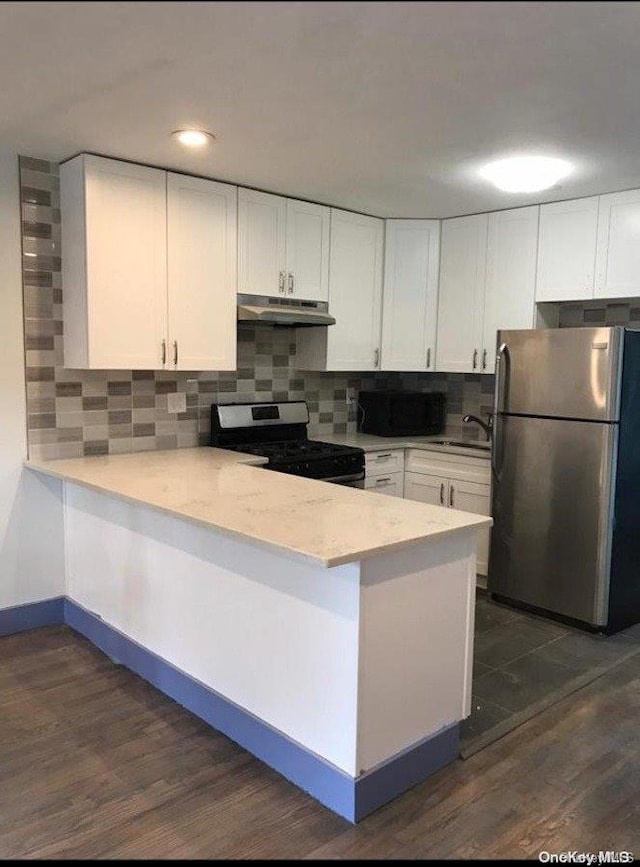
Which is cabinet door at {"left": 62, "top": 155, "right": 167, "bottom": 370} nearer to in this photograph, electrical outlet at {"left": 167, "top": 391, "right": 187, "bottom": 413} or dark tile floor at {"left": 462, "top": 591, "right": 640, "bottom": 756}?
electrical outlet at {"left": 167, "top": 391, "right": 187, "bottom": 413}

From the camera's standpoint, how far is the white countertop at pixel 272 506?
6.14 feet

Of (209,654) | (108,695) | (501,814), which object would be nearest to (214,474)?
(209,654)

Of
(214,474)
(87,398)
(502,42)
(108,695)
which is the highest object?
(502,42)

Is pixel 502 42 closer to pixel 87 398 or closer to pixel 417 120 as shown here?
pixel 417 120

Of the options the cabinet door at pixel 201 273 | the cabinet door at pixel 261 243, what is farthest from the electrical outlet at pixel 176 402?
the cabinet door at pixel 261 243

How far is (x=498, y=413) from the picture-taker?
12.0 ft

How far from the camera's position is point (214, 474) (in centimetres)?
290

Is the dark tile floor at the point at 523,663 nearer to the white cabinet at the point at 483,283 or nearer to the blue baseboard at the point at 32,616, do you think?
the white cabinet at the point at 483,283

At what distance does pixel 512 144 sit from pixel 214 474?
186cm

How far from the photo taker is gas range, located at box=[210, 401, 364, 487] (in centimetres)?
350

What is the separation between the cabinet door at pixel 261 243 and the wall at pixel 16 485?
3.57 ft

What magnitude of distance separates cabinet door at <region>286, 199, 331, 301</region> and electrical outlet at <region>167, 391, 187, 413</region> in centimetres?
84

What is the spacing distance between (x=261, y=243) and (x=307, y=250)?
0.33 metres

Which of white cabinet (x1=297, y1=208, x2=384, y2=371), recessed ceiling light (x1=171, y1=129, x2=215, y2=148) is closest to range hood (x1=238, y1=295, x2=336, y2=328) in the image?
white cabinet (x1=297, y1=208, x2=384, y2=371)
